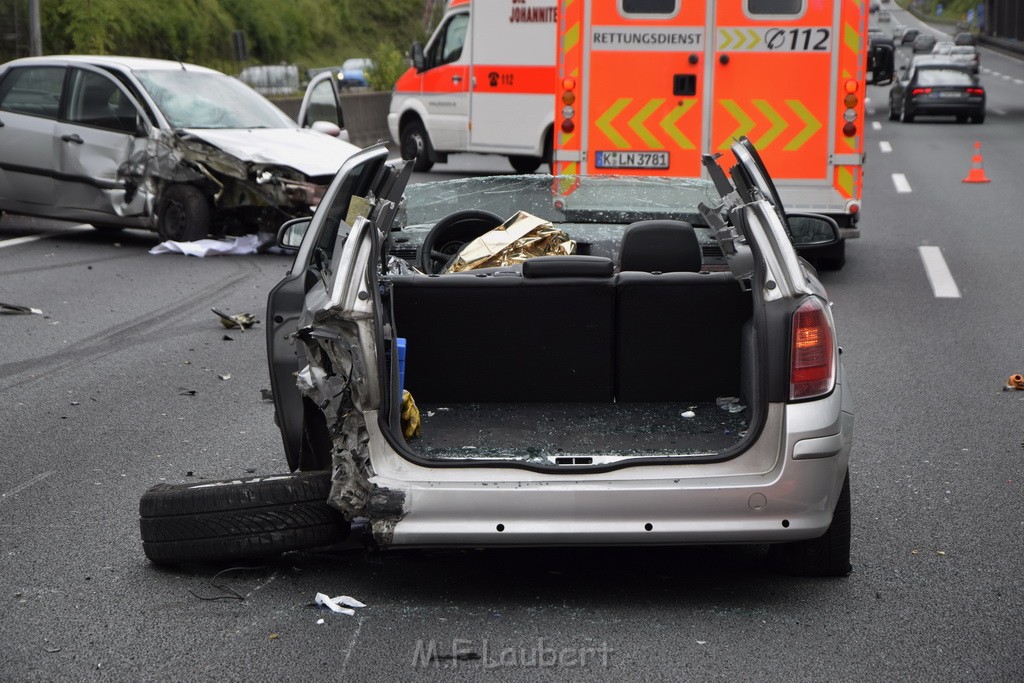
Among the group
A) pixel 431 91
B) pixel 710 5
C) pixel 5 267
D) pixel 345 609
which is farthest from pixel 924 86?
pixel 345 609

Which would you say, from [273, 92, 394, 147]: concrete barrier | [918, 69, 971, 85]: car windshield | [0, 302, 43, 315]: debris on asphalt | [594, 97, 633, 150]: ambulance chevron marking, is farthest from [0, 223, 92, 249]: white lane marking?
[918, 69, 971, 85]: car windshield

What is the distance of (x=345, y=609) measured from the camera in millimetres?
4598

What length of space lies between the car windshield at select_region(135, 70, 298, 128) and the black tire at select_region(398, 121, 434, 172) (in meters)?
7.34

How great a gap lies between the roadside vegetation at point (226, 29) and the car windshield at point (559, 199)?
6.45m

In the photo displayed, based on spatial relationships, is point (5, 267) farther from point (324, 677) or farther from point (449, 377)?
point (324, 677)

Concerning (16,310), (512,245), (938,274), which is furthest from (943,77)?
(512,245)

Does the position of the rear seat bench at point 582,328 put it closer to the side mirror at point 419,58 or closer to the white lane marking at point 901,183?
the white lane marking at point 901,183

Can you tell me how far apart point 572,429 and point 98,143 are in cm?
999

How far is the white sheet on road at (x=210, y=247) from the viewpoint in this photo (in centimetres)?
1375

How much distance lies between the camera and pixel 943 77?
3553 cm

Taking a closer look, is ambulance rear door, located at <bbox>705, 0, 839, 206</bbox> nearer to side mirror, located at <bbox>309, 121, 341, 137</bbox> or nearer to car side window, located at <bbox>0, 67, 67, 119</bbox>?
side mirror, located at <bbox>309, 121, 341, 137</bbox>

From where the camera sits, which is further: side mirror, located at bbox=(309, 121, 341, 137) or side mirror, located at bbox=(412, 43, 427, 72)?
side mirror, located at bbox=(412, 43, 427, 72)

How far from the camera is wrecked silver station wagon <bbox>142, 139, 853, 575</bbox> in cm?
446

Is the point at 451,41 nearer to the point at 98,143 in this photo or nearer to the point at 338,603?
the point at 98,143
